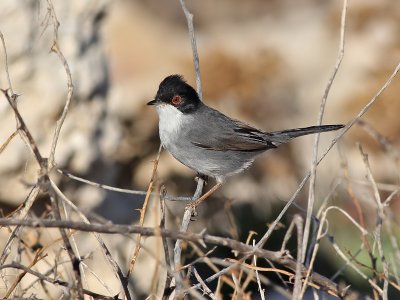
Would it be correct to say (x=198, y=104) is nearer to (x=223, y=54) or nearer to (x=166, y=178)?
(x=166, y=178)

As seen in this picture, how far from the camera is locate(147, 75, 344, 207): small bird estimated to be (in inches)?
162

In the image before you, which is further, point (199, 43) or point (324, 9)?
point (324, 9)

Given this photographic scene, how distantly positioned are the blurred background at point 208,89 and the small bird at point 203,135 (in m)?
0.48

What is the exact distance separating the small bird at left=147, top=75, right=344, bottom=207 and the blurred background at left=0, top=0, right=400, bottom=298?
482 millimetres

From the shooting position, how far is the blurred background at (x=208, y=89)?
4.86m

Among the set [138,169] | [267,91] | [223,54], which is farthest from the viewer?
[223,54]

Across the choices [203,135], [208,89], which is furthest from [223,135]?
[208,89]

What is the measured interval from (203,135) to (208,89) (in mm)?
4177

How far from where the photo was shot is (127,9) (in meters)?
9.92

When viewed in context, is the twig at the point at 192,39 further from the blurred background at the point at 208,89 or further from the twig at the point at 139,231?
the twig at the point at 139,231

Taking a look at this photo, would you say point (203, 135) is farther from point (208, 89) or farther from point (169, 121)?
point (208, 89)

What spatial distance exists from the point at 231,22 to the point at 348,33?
1718 mm

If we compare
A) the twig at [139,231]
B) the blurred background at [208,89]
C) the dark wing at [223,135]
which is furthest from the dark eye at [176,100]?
the twig at [139,231]

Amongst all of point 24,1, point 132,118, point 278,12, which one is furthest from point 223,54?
point 24,1
